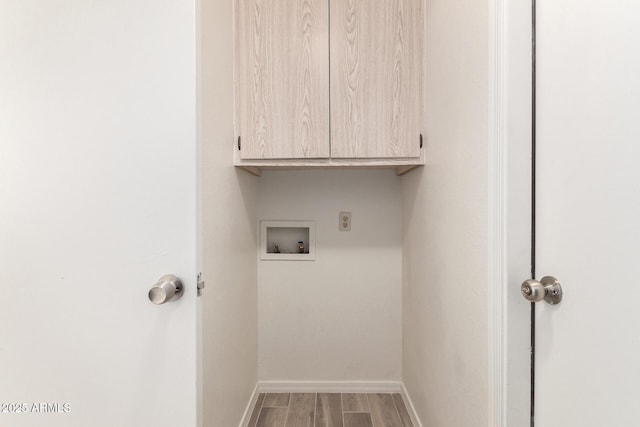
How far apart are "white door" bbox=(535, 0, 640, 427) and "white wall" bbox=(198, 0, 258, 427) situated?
0.96 meters

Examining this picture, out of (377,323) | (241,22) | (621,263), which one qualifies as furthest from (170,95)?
(377,323)

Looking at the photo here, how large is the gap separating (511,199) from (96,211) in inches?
43.5

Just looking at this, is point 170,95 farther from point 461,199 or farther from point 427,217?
point 427,217

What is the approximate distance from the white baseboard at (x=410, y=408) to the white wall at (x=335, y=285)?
0.10 m

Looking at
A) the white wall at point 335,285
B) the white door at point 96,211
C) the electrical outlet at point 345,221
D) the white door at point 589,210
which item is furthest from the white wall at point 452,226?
the white door at point 96,211

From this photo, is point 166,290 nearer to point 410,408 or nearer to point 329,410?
point 329,410

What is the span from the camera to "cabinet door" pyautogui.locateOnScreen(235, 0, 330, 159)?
4.89 feet

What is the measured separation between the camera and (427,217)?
1.45m

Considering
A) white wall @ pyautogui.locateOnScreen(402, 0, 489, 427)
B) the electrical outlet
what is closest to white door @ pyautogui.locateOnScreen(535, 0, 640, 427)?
white wall @ pyautogui.locateOnScreen(402, 0, 489, 427)

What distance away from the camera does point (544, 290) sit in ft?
2.51

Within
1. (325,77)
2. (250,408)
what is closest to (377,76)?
(325,77)

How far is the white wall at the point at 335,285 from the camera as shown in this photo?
6.48ft

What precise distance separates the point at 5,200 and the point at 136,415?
26.2 inches

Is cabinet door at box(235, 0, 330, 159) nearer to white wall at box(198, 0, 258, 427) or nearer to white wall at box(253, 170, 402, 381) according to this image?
white wall at box(198, 0, 258, 427)
